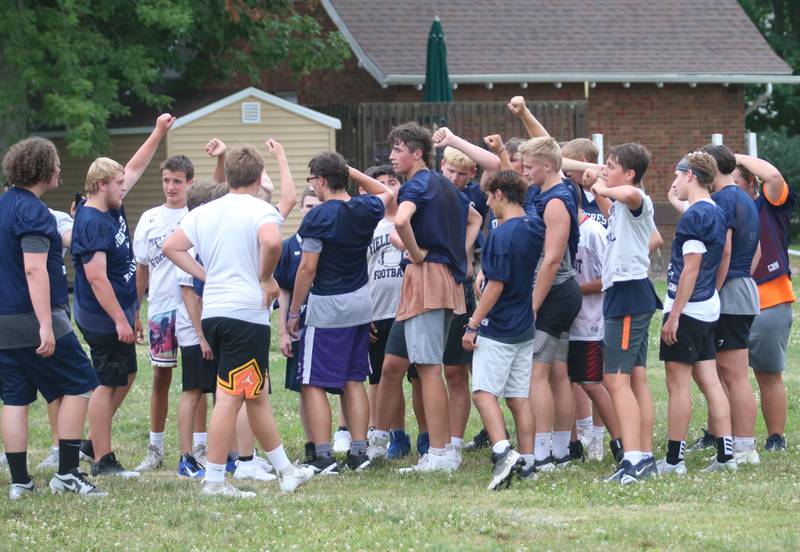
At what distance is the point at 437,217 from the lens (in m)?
8.04

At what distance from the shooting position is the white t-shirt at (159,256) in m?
8.31

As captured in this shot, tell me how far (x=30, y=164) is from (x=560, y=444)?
147 inches

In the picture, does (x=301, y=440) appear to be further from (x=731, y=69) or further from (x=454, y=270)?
(x=731, y=69)

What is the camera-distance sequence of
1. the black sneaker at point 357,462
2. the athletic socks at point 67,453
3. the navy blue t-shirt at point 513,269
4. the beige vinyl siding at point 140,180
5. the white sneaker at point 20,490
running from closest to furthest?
the white sneaker at point 20,490
the athletic socks at point 67,453
the navy blue t-shirt at point 513,269
the black sneaker at point 357,462
the beige vinyl siding at point 140,180

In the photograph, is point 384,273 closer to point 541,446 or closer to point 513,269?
point 513,269

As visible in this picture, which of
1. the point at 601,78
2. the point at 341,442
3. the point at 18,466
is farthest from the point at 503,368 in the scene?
the point at 601,78

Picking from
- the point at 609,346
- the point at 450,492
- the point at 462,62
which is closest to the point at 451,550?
the point at 450,492

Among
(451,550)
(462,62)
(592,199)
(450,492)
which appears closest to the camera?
(451,550)

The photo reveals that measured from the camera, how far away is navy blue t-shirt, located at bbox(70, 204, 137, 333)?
7.77 m

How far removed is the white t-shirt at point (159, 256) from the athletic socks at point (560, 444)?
2.62 m

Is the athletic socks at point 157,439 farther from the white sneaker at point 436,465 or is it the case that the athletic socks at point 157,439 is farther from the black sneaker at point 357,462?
the white sneaker at point 436,465

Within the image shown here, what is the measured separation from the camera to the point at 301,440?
9.59 m

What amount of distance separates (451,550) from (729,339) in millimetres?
3165

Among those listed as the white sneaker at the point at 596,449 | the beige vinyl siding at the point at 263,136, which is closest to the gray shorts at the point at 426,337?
the white sneaker at the point at 596,449
